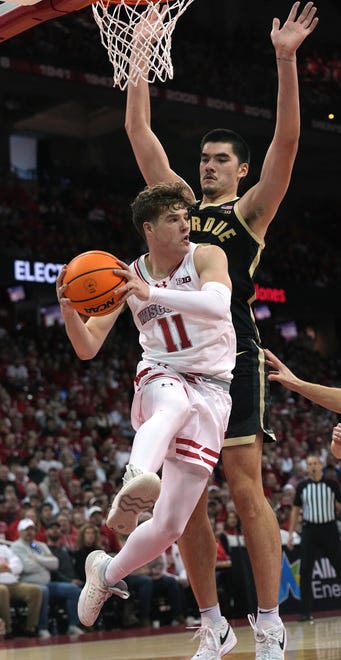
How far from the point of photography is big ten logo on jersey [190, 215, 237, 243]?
577 centimetres

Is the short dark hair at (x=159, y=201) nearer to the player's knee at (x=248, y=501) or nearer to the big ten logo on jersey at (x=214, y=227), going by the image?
the big ten logo on jersey at (x=214, y=227)

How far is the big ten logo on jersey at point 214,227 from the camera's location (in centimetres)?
577

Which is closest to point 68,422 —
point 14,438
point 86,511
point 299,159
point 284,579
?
point 14,438

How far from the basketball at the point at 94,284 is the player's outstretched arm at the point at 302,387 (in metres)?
1.27

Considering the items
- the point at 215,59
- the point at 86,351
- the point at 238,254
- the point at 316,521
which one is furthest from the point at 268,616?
the point at 215,59

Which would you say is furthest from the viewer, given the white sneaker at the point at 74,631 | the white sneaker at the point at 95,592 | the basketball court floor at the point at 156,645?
the white sneaker at the point at 74,631

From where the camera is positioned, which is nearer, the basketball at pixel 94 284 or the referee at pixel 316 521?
the basketball at pixel 94 284

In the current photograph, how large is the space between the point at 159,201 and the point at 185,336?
2.29 feet

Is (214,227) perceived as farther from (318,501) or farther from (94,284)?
(318,501)

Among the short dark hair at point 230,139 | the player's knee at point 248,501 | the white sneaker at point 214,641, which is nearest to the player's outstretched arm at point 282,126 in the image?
the short dark hair at point 230,139

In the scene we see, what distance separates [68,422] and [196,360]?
1293 cm

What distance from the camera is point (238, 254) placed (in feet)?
18.9

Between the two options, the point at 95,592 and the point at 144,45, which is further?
the point at 144,45

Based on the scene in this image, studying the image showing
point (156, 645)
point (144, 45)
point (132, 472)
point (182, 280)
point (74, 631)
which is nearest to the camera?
point (132, 472)
